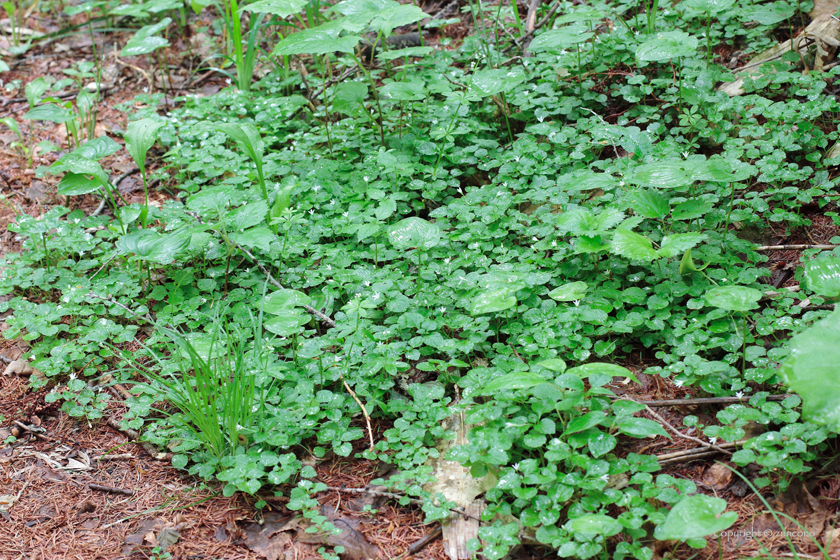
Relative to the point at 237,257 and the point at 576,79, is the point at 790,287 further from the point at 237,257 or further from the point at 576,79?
the point at 237,257

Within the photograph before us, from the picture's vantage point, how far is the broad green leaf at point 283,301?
2.19 metres

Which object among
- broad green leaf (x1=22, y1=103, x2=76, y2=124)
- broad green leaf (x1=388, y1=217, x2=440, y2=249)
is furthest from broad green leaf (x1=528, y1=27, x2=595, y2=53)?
broad green leaf (x1=22, y1=103, x2=76, y2=124)

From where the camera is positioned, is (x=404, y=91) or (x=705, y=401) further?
(x=404, y=91)

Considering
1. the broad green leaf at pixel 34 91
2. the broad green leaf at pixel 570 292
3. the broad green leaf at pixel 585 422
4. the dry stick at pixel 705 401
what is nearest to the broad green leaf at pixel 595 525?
the broad green leaf at pixel 585 422

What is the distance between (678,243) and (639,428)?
29.3 inches

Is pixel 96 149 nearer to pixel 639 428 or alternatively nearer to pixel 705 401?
pixel 639 428

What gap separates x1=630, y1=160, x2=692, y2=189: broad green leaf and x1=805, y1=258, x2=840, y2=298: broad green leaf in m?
0.51

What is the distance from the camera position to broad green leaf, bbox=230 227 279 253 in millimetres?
2426

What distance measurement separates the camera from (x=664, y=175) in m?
2.24

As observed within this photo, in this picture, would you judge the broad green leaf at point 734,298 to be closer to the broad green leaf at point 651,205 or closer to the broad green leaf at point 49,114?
the broad green leaf at point 651,205

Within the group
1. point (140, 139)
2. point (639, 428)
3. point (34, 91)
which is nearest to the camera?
point (639, 428)

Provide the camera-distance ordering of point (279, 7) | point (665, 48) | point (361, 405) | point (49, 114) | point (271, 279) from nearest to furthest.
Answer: point (361, 405) < point (271, 279) < point (665, 48) < point (279, 7) < point (49, 114)

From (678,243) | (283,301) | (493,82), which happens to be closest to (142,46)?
(493,82)

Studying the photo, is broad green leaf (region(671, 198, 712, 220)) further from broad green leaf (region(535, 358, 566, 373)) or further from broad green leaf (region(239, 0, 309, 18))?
broad green leaf (region(239, 0, 309, 18))
